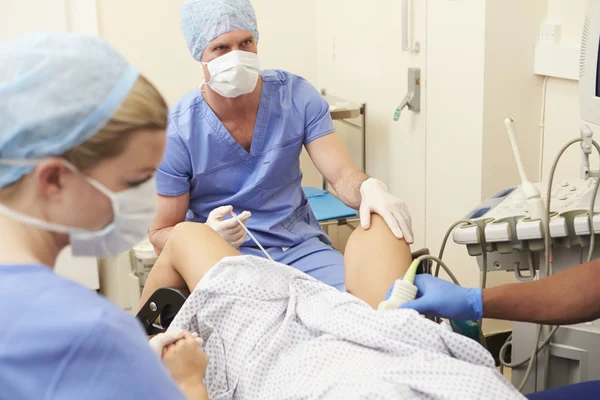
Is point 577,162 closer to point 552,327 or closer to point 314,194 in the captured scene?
point 552,327

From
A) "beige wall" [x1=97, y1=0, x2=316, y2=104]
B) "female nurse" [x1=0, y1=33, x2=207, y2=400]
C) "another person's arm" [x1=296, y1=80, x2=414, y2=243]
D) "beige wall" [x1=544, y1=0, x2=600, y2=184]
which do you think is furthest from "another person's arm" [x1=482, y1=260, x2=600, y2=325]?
"beige wall" [x1=97, y1=0, x2=316, y2=104]

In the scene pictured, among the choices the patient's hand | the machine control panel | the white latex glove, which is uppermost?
the machine control panel

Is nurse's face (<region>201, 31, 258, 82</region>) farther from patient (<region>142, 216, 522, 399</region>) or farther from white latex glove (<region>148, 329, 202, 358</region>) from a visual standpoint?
white latex glove (<region>148, 329, 202, 358</region>)

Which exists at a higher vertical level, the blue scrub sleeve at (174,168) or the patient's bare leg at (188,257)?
the blue scrub sleeve at (174,168)

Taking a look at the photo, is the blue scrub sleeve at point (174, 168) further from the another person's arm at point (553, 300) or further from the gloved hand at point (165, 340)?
the another person's arm at point (553, 300)

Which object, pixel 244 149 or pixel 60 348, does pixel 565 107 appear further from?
pixel 60 348

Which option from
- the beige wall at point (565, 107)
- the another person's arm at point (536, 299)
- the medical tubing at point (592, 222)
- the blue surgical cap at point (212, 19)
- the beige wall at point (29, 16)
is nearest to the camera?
the another person's arm at point (536, 299)

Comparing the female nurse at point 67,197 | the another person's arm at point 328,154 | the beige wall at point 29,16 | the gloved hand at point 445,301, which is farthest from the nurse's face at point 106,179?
the beige wall at point 29,16

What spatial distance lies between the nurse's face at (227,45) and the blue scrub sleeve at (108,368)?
1.28 metres

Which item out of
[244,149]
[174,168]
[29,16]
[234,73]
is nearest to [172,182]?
[174,168]

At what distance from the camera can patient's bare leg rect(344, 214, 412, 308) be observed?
5.18ft

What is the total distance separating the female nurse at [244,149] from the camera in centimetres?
198

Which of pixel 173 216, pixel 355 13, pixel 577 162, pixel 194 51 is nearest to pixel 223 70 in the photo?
pixel 194 51

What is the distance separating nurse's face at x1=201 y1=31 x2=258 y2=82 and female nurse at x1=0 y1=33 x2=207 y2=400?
110 centimetres
